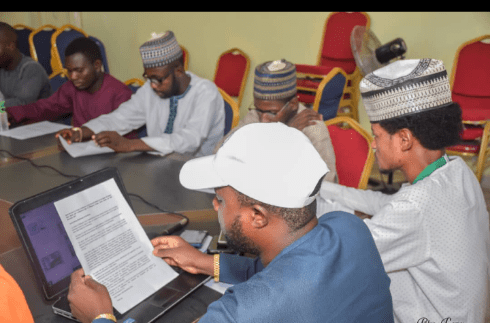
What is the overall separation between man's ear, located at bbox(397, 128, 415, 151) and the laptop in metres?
0.68

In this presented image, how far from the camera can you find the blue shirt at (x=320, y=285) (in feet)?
2.62

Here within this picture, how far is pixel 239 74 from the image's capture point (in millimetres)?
4762

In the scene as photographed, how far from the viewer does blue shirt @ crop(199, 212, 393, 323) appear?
800mm

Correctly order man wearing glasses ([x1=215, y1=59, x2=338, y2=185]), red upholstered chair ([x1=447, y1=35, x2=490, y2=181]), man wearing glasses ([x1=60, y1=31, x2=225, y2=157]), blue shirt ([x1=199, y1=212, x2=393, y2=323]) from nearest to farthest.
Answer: blue shirt ([x1=199, y1=212, x2=393, y2=323]), man wearing glasses ([x1=215, y1=59, x2=338, y2=185]), man wearing glasses ([x1=60, y1=31, x2=225, y2=157]), red upholstered chair ([x1=447, y1=35, x2=490, y2=181])

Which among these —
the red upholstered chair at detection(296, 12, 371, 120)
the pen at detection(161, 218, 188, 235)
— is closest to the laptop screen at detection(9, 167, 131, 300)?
the pen at detection(161, 218, 188, 235)

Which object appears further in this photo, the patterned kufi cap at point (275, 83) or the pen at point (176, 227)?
the patterned kufi cap at point (275, 83)

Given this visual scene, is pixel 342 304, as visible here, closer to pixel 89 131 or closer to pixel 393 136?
pixel 393 136

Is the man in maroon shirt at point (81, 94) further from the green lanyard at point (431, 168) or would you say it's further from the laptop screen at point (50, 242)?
the green lanyard at point (431, 168)

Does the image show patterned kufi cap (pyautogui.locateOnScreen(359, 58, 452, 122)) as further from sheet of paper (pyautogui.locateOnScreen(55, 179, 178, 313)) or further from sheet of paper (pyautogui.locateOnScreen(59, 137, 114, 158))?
sheet of paper (pyautogui.locateOnScreen(59, 137, 114, 158))

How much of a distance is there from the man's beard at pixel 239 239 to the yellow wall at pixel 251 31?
3.66 m

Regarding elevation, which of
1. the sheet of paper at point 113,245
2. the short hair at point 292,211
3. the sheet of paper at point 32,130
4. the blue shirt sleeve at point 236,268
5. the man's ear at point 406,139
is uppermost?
the short hair at point 292,211

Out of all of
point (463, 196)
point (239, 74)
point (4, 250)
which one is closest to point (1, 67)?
point (239, 74)

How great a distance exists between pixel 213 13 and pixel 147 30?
3.41 ft

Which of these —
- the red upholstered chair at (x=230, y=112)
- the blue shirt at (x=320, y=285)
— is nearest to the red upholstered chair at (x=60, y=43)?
the red upholstered chair at (x=230, y=112)
